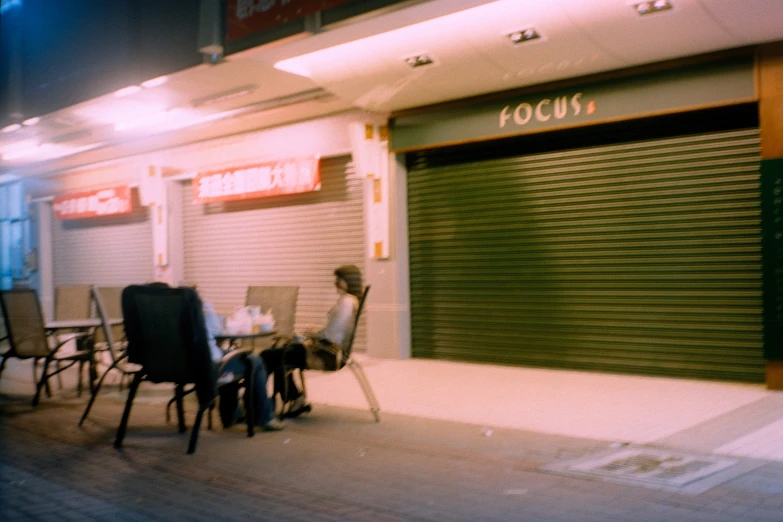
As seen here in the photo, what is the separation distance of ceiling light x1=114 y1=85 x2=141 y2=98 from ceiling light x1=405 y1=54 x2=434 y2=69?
4.40 metres

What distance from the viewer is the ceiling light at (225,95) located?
11.1 meters

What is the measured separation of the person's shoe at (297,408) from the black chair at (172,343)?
2.57 feet

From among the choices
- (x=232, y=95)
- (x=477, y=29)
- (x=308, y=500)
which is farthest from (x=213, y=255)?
(x=308, y=500)

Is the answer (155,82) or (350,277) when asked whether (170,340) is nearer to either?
(350,277)

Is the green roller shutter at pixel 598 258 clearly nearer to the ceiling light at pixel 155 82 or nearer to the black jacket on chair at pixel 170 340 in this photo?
the ceiling light at pixel 155 82

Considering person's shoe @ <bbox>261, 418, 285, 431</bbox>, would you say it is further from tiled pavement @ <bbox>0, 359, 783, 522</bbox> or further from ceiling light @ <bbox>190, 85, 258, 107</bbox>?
ceiling light @ <bbox>190, 85, 258, 107</bbox>

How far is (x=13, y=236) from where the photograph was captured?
1981 centimetres

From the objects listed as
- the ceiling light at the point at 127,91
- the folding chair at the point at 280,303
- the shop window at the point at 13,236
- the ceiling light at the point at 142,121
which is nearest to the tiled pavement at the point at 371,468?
the folding chair at the point at 280,303

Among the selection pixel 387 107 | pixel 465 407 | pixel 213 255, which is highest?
pixel 387 107

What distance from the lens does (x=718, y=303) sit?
8.27 meters

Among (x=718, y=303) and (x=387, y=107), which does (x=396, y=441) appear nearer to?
(x=718, y=303)

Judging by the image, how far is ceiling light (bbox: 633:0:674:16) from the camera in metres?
7.20

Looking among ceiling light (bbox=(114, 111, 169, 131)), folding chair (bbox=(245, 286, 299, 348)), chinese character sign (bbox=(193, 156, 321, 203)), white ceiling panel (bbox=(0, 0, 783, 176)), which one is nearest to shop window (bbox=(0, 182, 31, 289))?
ceiling light (bbox=(114, 111, 169, 131))

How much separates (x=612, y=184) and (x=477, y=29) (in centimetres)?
241
